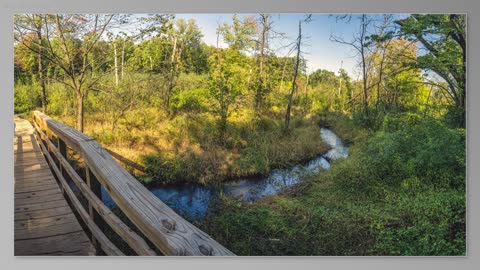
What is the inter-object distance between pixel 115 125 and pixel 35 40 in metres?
0.99

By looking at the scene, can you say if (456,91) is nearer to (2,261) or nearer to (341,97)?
(341,97)

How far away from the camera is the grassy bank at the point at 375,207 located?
3.20 metres

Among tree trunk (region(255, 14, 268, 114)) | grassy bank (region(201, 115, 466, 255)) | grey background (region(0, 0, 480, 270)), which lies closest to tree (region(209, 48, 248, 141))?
tree trunk (region(255, 14, 268, 114))

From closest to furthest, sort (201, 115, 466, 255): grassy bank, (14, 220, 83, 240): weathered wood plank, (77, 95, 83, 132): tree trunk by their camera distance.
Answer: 1. (14, 220, 83, 240): weathered wood plank
2. (201, 115, 466, 255): grassy bank
3. (77, 95, 83, 132): tree trunk

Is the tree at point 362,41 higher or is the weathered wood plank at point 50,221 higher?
the tree at point 362,41

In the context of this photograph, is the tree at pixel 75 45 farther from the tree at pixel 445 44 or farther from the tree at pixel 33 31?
the tree at pixel 445 44

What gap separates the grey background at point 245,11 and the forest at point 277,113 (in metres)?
0.07

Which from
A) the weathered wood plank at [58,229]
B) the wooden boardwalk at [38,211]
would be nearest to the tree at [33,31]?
the wooden boardwalk at [38,211]

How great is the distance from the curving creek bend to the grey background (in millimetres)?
652

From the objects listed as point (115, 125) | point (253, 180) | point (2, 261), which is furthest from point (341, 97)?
point (2, 261)

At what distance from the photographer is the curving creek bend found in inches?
142

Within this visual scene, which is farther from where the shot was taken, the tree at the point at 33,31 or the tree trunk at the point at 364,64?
the tree trunk at the point at 364,64

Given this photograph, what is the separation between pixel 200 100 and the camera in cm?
355

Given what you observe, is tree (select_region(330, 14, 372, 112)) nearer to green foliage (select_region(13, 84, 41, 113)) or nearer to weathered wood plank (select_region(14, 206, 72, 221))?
weathered wood plank (select_region(14, 206, 72, 221))
